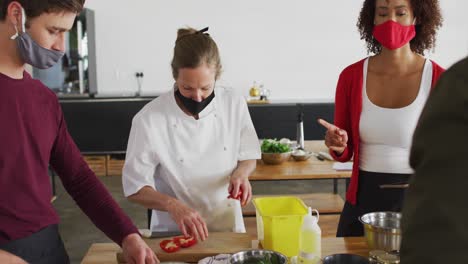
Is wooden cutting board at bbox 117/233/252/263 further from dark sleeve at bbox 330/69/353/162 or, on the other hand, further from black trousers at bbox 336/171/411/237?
dark sleeve at bbox 330/69/353/162

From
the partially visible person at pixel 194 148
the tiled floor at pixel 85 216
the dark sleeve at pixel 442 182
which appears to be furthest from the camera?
the tiled floor at pixel 85 216

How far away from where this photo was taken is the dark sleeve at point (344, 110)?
2088 mm

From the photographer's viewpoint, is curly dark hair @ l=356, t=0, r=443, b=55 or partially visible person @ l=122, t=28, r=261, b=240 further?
curly dark hair @ l=356, t=0, r=443, b=55

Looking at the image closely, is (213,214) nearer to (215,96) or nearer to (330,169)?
(215,96)

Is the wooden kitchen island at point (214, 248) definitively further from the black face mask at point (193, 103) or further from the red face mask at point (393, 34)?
the red face mask at point (393, 34)

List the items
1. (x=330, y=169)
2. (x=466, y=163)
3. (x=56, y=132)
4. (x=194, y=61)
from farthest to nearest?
(x=330, y=169) < (x=194, y=61) < (x=56, y=132) < (x=466, y=163)

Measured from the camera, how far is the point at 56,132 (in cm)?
158

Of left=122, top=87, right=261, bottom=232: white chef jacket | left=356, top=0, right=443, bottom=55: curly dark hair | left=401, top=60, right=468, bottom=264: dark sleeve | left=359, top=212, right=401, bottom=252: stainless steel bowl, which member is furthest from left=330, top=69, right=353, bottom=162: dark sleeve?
left=401, top=60, right=468, bottom=264: dark sleeve

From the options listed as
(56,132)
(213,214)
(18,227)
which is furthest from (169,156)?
(18,227)

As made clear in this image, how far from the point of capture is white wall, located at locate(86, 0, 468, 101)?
6848 millimetres

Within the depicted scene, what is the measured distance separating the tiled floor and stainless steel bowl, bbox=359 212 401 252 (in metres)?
2.98

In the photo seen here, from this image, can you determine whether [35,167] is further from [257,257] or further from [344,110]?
[344,110]

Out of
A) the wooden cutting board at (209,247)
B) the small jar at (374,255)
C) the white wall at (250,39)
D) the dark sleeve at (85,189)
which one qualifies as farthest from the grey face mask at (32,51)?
the white wall at (250,39)

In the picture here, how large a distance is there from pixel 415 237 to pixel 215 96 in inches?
65.9
